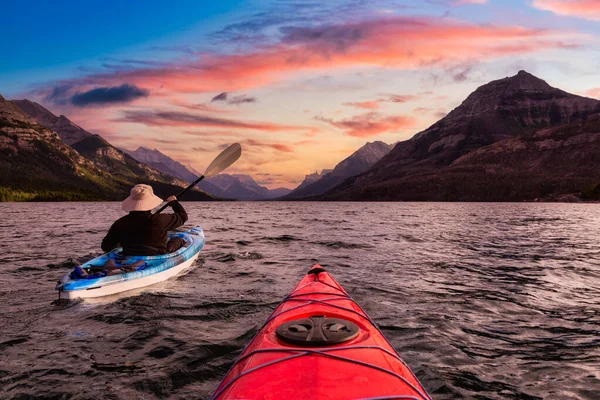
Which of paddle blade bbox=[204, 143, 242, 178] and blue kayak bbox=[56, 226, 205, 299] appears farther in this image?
paddle blade bbox=[204, 143, 242, 178]

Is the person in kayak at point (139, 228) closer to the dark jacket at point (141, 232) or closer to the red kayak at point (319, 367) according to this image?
the dark jacket at point (141, 232)

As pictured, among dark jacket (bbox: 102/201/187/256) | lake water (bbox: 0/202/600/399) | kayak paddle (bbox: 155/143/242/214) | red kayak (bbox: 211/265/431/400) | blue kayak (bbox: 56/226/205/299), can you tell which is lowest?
lake water (bbox: 0/202/600/399)

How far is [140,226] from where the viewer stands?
10.3 meters

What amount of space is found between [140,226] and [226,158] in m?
7.77

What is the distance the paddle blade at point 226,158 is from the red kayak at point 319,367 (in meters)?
12.5

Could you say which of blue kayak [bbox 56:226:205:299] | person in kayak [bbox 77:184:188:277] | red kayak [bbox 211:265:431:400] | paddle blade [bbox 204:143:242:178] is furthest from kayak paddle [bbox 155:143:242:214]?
red kayak [bbox 211:265:431:400]

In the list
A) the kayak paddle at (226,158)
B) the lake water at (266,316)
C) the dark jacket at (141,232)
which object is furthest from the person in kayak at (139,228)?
the kayak paddle at (226,158)

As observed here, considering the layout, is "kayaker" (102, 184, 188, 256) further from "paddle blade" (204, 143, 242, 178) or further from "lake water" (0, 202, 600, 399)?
"paddle blade" (204, 143, 242, 178)

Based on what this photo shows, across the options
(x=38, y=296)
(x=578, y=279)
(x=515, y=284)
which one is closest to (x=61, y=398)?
(x=38, y=296)

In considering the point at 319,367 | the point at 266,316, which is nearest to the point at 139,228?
the point at 266,316

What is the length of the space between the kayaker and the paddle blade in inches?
241

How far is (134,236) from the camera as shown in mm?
10484

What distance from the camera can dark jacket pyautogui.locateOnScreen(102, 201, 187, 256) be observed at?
1013 cm

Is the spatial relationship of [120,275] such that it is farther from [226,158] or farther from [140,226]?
[226,158]
